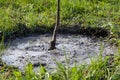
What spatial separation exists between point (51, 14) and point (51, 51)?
36.0 inches

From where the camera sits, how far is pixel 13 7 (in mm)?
4922

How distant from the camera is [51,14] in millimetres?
4688

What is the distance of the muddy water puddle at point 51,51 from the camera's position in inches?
145

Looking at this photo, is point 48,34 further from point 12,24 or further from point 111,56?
point 111,56

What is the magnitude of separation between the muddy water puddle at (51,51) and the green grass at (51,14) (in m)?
0.22

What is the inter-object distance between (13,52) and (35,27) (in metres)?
0.59

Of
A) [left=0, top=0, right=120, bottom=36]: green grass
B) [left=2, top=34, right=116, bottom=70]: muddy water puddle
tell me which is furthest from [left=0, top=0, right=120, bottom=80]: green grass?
[left=2, top=34, right=116, bottom=70]: muddy water puddle

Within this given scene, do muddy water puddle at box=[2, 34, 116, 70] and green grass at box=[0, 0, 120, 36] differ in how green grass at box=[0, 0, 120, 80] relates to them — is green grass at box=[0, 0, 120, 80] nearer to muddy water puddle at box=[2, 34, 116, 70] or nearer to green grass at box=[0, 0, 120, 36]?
green grass at box=[0, 0, 120, 36]

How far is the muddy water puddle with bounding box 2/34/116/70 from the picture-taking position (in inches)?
145

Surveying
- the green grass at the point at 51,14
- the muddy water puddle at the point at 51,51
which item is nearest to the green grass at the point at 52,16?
the green grass at the point at 51,14

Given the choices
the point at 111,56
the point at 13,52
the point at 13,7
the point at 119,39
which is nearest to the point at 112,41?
the point at 119,39

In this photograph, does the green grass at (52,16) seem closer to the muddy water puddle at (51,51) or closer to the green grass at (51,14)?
the green grass at (51,14)

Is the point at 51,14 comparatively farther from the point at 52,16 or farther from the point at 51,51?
the point at 51,51

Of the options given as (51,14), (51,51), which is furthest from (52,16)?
(51,51)
